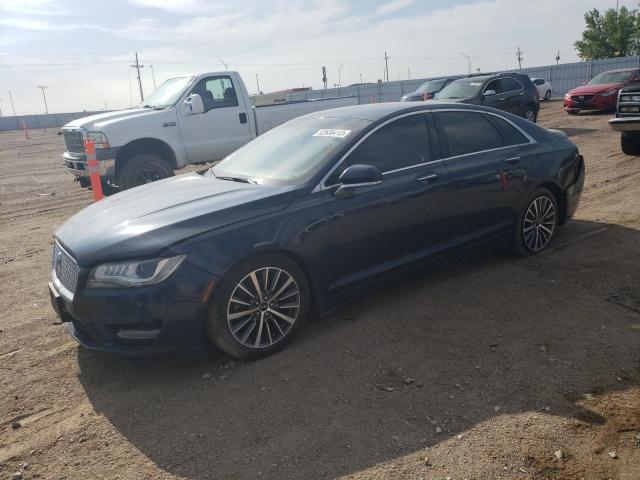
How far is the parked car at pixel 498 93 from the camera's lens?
47.9 ft

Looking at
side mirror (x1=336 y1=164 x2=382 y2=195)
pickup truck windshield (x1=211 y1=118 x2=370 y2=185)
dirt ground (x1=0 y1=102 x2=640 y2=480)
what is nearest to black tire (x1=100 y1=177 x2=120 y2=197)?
dirt ground (x1=0 y1=102 x2=640 y2=480)

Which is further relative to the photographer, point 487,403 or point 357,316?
point 357,316

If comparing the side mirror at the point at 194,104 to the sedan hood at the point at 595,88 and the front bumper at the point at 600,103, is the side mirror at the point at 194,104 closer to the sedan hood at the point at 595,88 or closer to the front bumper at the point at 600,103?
the front bumper at the point at 600,103

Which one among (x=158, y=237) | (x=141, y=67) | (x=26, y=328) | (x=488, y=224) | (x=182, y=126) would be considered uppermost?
(x=141, y=67)

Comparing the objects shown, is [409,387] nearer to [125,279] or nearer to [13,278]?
[125,279]

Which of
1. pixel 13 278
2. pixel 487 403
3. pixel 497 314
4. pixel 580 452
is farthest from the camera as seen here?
pixel 13 278

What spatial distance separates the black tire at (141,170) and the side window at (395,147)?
563 centimetres

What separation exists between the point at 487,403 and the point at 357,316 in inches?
56.9

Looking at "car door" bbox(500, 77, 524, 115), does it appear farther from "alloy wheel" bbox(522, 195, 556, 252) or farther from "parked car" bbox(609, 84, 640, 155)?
"alloy wheel" bbox(522, 195, 556, 252)

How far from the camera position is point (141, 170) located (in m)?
8.99

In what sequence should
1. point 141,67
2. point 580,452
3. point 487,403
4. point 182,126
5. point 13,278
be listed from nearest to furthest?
point 580,452, point 487,403, point 13,278, point 182,126, point 141,67

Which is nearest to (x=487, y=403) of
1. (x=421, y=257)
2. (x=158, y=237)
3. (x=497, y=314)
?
(x=497, y=314)

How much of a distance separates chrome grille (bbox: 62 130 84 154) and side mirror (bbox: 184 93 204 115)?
5.97 feet

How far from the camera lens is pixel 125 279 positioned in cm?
334
